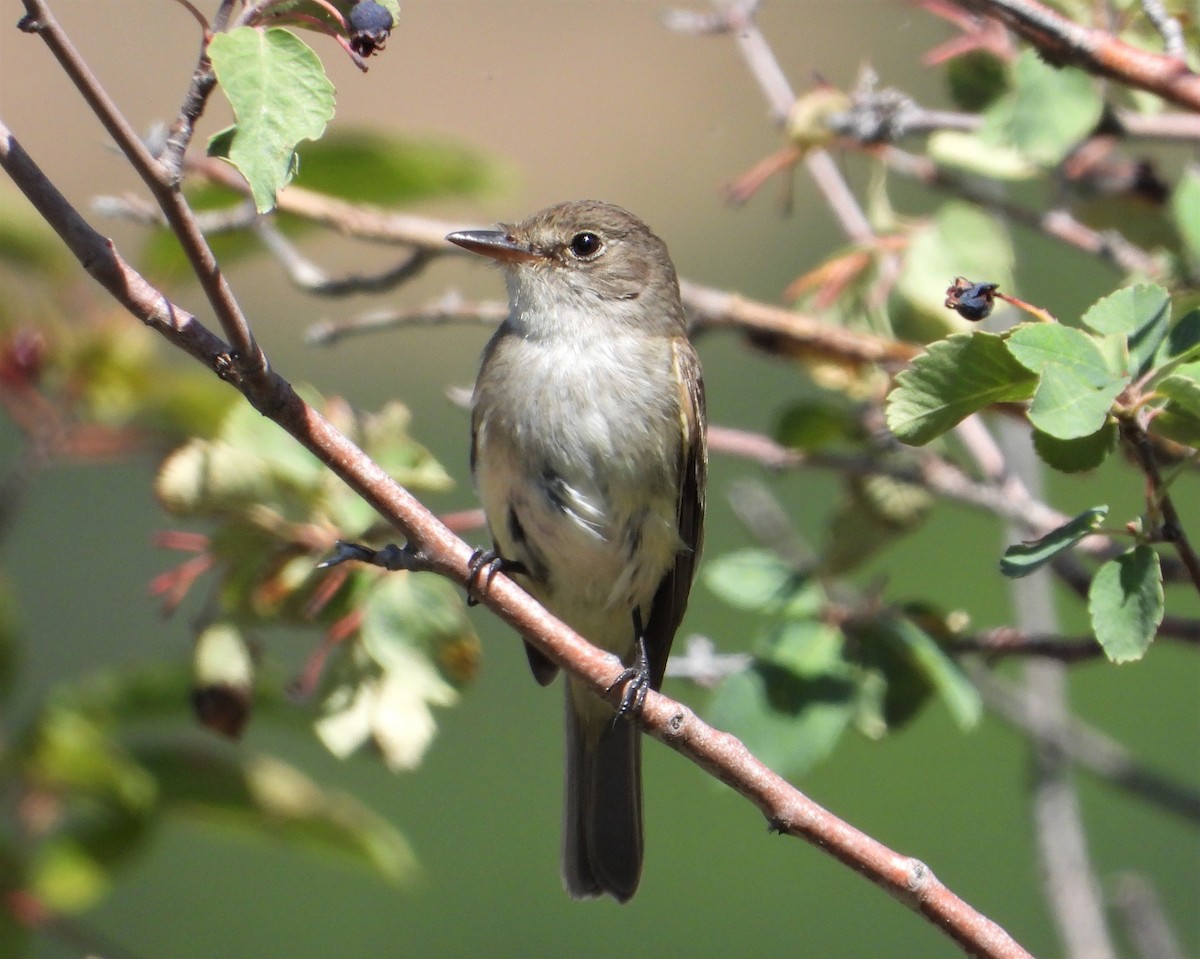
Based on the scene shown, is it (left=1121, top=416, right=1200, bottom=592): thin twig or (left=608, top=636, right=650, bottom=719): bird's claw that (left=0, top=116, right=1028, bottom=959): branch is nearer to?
(left=608, top=636, right=650, bottom=719): bird's claw

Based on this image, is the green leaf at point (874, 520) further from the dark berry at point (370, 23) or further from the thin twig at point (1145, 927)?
→ the dark berry at point (370, 23)

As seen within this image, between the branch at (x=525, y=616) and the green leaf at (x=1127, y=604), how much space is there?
0.33 meters

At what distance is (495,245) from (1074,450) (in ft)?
5.18

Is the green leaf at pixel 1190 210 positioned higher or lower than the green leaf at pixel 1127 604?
higher

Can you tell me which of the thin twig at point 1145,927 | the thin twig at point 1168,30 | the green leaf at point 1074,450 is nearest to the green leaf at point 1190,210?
the thin twig at point 1168,30

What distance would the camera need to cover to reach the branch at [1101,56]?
200 centimetres

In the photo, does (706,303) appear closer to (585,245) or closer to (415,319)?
(415,319)

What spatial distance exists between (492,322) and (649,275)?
0.59 metres

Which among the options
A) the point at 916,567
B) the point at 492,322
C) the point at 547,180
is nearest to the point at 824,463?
the point at 492,322

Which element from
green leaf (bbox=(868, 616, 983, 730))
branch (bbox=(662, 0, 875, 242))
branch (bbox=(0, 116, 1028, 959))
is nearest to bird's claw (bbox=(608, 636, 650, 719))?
branch (bbox=(0, 116, 1028, 959))

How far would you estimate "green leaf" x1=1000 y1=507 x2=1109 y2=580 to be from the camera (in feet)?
5.74

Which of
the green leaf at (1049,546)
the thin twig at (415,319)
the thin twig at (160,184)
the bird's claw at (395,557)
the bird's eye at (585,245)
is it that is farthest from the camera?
the bird's eye at (585,245)

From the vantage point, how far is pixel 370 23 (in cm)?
169

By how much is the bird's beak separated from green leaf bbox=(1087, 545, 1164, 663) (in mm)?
1512
